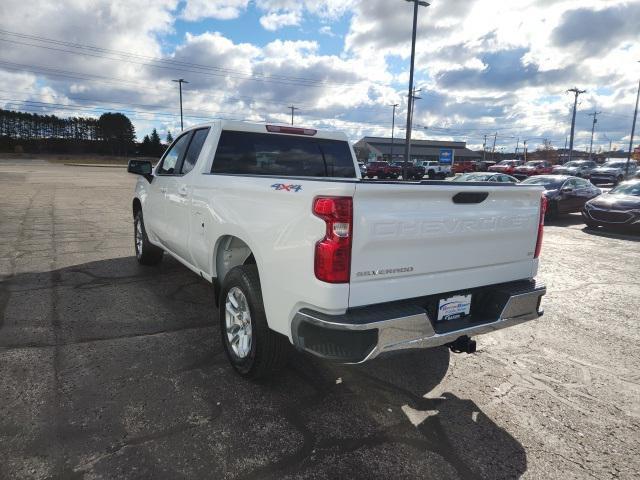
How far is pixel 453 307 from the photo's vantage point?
9.73 feet

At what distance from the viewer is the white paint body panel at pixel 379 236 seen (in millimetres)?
2471

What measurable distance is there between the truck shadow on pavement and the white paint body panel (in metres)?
0.68

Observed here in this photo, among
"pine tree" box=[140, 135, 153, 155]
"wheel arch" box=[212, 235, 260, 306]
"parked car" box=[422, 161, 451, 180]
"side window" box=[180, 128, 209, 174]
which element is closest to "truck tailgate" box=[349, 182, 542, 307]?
"wheel arch" box=[212, 235, 260, 306]

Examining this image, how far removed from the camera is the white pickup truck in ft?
8.03

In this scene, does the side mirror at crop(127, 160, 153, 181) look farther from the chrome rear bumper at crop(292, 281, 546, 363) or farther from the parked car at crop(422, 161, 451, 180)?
the parked car at crop(422, 161, 451, 180)

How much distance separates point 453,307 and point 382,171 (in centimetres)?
3882

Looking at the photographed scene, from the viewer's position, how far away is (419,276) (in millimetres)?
2744

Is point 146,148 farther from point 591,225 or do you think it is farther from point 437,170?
point 591,225

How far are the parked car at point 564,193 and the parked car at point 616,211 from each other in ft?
5.12

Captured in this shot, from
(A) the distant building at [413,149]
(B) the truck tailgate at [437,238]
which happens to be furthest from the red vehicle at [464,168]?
(A) the distant building at [413,149]

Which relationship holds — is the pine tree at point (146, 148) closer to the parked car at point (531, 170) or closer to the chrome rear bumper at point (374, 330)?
the parked car at point (531, 170)

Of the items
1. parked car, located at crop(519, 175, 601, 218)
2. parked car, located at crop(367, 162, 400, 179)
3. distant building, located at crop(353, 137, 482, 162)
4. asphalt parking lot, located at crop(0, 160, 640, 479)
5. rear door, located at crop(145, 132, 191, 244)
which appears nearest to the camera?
asphalt parking lot, located at crop(0, 160, 640, 479)

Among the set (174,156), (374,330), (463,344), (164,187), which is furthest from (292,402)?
(174,156)

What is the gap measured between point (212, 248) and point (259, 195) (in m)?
0.96
